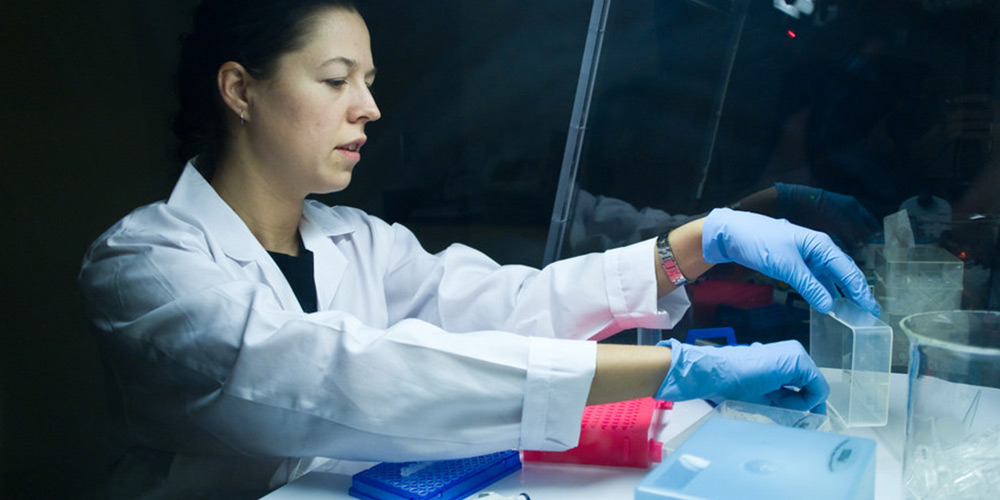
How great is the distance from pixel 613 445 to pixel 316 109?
73cm

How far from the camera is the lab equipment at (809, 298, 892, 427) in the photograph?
98 cm

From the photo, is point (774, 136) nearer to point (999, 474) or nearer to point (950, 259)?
point (950, 259)

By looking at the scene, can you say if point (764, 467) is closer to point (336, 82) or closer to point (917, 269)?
point (917, 269)

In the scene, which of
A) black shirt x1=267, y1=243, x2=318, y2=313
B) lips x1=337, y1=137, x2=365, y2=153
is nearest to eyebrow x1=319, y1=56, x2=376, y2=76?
lips x1=337, y1=137, x2=365, y2=153

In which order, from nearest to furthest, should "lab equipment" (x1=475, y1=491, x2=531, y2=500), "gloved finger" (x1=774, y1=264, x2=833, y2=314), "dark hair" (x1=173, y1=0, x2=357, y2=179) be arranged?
"lab equipment" (x1=475, y1=491, x2=531, y2=500) < "gloved finger" (x1=774, y1=264, x2=833, y2=314) < "dark hair" (x1=173, y1=0, x2=357, y2=179)

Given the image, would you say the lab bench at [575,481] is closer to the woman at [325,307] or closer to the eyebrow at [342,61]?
the woman at [325,307]

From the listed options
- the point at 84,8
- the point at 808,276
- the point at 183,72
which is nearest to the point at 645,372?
the point at 808,276

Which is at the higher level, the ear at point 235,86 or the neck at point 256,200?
the ear at point 235,86

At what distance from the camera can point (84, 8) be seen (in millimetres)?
1374

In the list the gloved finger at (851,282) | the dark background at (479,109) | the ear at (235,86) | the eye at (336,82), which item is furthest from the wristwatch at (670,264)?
the ear at (235,86)

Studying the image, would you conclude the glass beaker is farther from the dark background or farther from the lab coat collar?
the lab coat collar

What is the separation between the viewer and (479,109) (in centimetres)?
164

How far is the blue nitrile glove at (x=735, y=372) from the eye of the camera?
0.99m

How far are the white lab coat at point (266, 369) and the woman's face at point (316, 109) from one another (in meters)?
0.13
